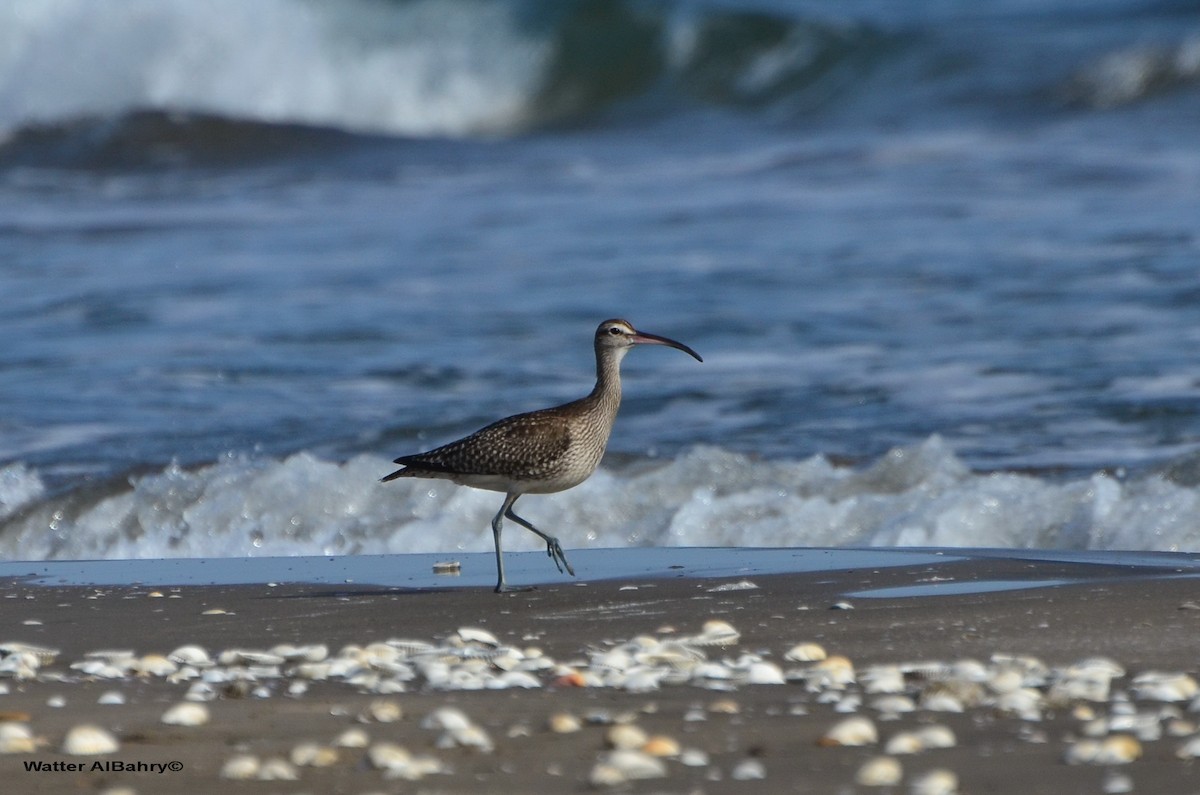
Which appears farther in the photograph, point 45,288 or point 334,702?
point 45,288

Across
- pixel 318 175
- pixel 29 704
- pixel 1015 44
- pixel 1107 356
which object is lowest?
pixel 29 704

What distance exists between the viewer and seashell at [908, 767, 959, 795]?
3396 millimetres

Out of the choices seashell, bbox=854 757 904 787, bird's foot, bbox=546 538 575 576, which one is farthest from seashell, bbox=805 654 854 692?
bird's foot, bbox=546 538 575 576

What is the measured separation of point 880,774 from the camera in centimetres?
349

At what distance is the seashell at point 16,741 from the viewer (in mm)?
3809

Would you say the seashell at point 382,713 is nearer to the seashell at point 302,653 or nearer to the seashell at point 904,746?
the seashell at point 302,653

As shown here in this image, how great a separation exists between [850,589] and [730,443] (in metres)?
3.47

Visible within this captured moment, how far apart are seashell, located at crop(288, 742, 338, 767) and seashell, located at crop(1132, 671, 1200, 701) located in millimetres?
1921

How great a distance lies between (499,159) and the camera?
889 inches

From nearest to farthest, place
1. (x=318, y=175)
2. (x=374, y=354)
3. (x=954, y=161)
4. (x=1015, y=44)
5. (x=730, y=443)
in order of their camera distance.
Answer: (x=730, y=443) → (x=374, y=354) → (x=954, y=161) → (x=318, y=175) → (x=1015, y=44)

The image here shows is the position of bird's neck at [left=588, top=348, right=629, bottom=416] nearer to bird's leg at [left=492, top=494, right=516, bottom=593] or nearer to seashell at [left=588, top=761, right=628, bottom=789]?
bird's leg at [left=492, top=494, right=516, bottom=593]

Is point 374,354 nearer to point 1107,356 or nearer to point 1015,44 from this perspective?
point 1107,356

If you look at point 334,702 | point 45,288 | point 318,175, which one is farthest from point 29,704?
point 318,175

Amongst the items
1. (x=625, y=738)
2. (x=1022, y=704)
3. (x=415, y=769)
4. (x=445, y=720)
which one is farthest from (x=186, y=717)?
(x=1022, y=704)
